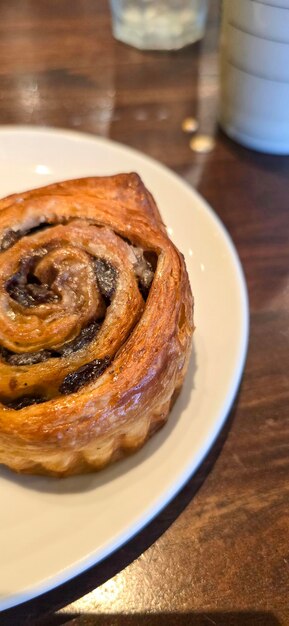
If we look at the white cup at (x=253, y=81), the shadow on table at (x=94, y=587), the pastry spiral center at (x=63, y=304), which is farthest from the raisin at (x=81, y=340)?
the white cup at (x=253, y=81)

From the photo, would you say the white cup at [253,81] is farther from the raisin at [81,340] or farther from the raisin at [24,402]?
the raisin at [24,402]

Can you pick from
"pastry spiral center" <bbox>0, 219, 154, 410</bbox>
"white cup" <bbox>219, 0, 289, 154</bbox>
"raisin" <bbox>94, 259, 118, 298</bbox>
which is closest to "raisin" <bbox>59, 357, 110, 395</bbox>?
"pastry spiral center" <bbox>0, 219, 154, 410</bbox>

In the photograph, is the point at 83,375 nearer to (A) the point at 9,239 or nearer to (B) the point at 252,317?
(A) the point at 9,239

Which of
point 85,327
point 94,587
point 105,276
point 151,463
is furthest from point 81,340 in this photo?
point 94,587

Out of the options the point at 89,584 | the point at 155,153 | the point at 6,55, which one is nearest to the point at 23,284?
the point at 89,584

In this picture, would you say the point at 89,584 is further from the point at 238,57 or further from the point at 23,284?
the point at 238,57
